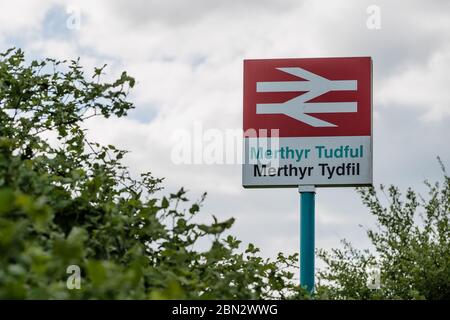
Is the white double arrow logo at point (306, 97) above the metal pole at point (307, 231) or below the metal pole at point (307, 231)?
above

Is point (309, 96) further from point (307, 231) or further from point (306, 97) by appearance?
point (307, 231)

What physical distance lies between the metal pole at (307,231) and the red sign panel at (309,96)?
2.45 feet

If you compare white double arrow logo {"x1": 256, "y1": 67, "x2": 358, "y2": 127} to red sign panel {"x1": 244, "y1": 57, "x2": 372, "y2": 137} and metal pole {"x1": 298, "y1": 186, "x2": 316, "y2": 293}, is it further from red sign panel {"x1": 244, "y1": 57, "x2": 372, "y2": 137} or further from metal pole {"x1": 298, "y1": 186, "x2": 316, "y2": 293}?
metal pole {"x1": 298, "y1": 186, "x2": 316, "y2": 293}

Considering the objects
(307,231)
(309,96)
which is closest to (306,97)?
(309,96)

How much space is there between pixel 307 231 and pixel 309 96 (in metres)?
1.72

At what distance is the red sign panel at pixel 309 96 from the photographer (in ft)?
40.1

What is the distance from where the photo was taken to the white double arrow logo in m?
12.2

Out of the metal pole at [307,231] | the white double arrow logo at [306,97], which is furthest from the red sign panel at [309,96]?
the metal pole at [307,231]

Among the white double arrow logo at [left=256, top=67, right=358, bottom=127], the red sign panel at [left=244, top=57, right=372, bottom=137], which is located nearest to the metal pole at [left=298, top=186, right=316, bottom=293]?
the red sign panel at [left=244, top=57, right=372, bottom=137]

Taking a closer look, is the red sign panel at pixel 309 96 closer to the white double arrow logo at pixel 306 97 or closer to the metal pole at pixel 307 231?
the white double arrow logo at pixel 306 97

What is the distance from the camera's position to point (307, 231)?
1205cm

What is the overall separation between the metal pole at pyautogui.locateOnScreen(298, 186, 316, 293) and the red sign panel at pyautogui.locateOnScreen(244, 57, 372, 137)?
75 centimetres
